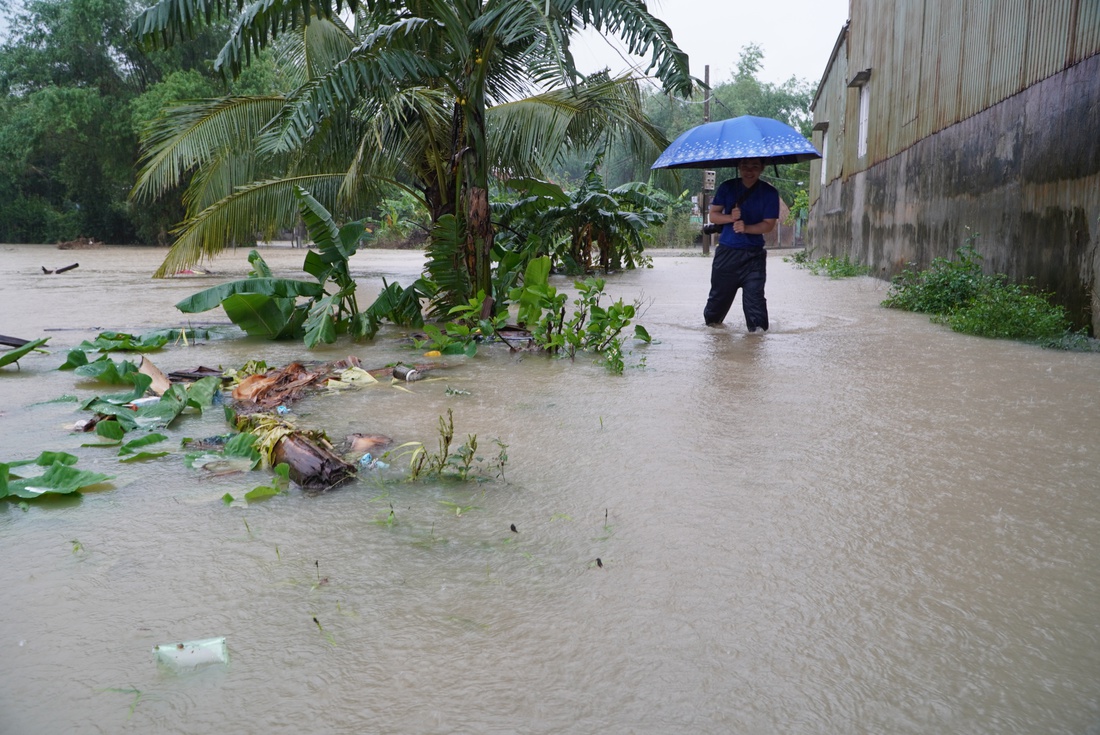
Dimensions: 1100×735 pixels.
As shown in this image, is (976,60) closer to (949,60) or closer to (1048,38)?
(949,60)

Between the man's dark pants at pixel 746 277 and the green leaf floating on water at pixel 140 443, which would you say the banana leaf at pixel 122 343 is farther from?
the man's dark pants at pixel 746 277

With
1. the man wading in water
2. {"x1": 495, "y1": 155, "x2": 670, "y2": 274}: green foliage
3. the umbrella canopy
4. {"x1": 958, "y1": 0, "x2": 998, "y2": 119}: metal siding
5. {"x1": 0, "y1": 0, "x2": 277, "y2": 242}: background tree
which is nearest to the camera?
the umbrella canopy

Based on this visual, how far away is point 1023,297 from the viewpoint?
6.46 meters

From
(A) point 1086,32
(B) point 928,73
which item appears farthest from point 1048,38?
(B) point 928,73

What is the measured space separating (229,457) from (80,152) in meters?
33.0

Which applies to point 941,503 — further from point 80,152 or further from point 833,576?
point 80,152

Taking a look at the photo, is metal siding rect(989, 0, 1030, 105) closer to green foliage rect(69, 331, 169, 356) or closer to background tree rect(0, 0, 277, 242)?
green foliage rect(69, 331, 169, 356)

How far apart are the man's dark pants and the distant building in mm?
2124

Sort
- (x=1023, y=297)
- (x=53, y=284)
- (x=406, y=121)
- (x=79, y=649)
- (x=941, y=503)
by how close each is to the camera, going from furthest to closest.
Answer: (x=53, y=284)
(x=406, y=121)
(x=1023, y=297)
(x=941, y=503)
(x=79, y=649)

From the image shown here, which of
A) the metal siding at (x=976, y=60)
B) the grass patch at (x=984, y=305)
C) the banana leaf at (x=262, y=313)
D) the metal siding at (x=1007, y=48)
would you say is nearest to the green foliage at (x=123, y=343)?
the banana leaf at (x=262, y=313)

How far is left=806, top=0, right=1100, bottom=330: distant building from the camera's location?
604 centimetres

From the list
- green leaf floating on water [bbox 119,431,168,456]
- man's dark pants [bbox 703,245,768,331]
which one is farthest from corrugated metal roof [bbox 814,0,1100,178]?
green leaf floating on water [bbox 119,431,168,456]

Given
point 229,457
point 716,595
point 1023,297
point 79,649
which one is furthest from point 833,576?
point 1023,297

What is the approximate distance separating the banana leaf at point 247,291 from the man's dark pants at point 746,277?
3.20 meters
